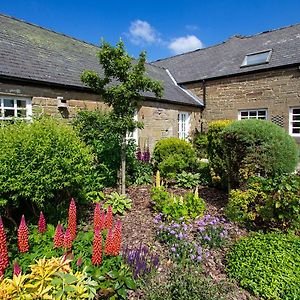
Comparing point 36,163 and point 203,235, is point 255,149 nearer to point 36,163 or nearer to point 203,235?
point 203,235

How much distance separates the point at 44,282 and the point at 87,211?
306 centimetres

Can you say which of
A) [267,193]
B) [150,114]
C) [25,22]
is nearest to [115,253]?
[267,193]

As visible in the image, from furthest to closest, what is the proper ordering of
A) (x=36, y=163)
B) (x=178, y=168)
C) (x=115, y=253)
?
(x=178, y=168) → (x=36, y=163) → (x=115, y=253)

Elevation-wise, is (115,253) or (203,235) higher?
(115,253)

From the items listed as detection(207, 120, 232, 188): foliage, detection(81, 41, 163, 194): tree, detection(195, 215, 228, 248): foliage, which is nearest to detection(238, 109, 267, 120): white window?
detection(207, 120, 232, 188): foliage

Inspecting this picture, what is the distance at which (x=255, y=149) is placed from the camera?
461 cm

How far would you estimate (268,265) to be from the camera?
2818mm

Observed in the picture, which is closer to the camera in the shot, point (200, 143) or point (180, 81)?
point (200, 143)

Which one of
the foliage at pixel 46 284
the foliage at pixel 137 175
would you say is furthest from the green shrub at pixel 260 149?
the foliage at pixel 46 284

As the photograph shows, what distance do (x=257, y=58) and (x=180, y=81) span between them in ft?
15.2

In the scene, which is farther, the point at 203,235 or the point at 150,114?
the point at 150,114

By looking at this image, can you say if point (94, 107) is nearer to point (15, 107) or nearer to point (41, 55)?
point (41, 55)

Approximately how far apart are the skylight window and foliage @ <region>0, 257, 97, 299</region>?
43.3 ft

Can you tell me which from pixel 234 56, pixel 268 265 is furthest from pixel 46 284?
pixel 234 56
